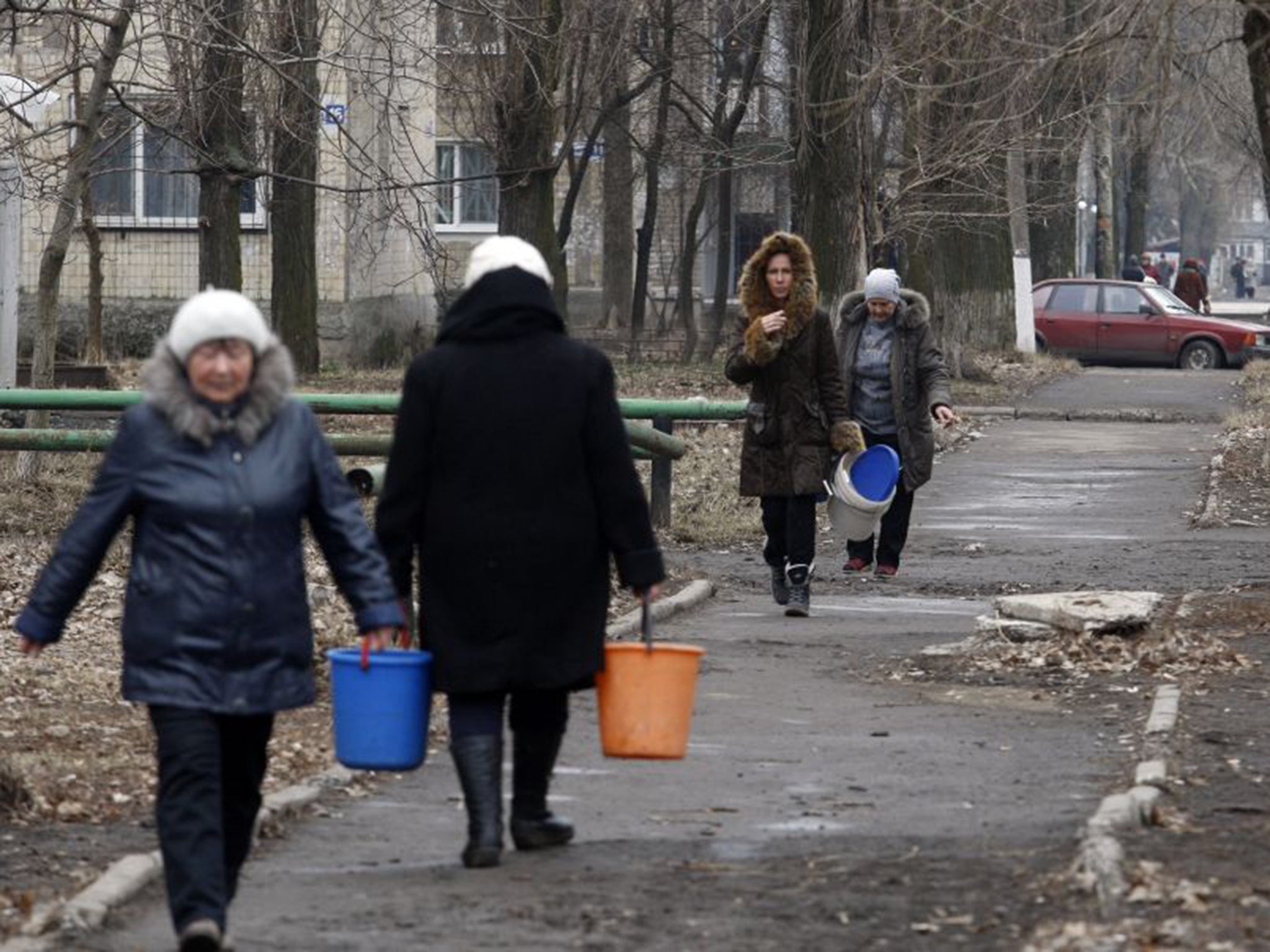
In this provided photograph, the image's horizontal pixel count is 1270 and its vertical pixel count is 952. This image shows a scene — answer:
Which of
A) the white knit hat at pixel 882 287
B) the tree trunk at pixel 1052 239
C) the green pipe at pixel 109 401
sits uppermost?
the tree trunk at pixel 1052 239

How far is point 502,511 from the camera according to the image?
6.75 metres

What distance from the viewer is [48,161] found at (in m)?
15.8

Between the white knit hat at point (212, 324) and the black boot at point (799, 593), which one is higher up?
the white knit hat at point (212, 324)

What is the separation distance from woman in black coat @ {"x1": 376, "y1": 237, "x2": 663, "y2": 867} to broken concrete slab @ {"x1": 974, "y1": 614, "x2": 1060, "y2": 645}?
4.78m

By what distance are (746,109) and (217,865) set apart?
33.1 m

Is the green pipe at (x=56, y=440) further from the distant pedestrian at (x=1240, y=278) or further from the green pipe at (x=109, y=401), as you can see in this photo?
the distant pedestrian at (x=1240, y=278)

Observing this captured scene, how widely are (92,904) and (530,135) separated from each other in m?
18.8

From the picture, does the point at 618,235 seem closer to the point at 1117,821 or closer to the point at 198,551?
the point at 1117,821

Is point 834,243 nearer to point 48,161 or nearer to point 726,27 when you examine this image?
point 48,161

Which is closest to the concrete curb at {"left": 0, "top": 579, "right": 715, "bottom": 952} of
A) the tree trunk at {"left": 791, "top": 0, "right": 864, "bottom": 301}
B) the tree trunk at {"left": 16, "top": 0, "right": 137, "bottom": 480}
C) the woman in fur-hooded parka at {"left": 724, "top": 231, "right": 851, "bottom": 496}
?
the woman in fur-hooded parka at {"left": 724, "top": 231, "right": 851, "bottom": 496}

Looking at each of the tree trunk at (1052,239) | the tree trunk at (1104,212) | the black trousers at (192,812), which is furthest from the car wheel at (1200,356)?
the black trousers at (192,812)

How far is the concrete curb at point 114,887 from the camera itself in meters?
6.08

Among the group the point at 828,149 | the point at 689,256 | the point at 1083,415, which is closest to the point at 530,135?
the point at 828,149

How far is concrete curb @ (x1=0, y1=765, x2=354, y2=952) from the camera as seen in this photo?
602 cm
